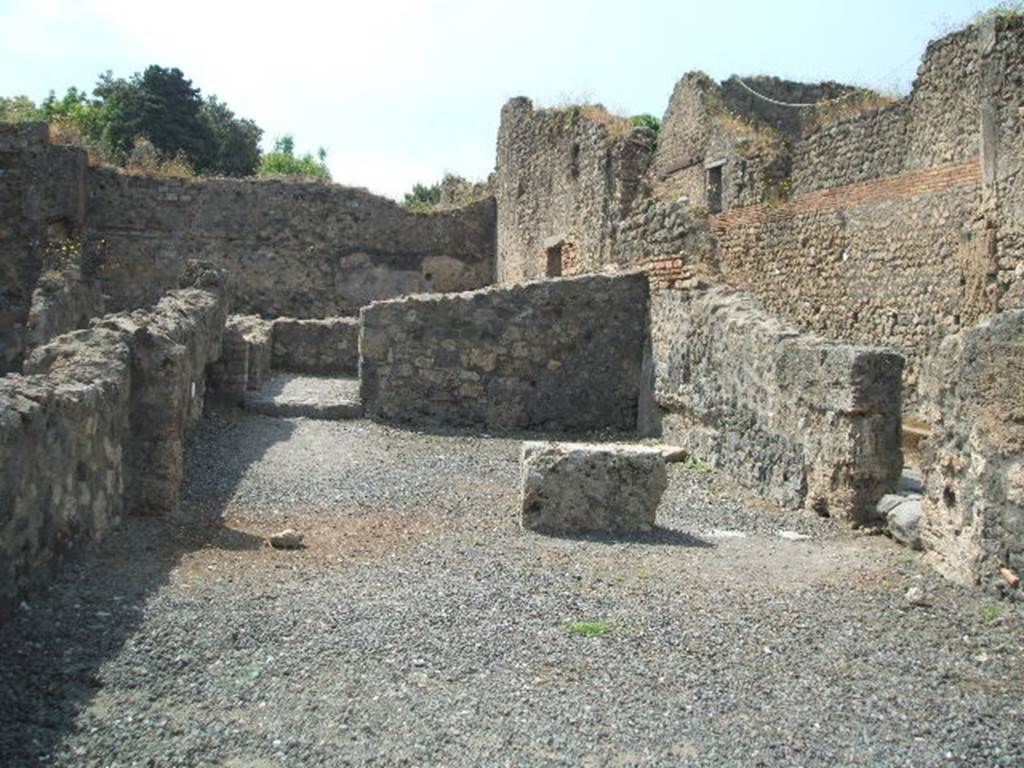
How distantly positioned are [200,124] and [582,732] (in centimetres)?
4015

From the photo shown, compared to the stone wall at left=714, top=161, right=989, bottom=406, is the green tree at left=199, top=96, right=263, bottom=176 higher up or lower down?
higher up

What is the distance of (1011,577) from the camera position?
17.6ft

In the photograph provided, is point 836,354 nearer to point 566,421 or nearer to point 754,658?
point 754,658

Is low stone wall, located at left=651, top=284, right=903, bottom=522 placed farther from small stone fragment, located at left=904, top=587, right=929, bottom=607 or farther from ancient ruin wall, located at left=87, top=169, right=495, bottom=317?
ancient ruin wall, located at left=87, top=169, right=495, bottom=317

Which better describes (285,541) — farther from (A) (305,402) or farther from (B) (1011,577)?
(A) (305,402)

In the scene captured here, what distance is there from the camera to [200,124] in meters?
40.8

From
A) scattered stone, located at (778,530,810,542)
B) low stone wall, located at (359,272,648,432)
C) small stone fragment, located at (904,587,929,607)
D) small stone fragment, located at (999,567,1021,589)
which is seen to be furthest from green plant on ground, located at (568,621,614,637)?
low stone wall, located at (359,272,648,432)

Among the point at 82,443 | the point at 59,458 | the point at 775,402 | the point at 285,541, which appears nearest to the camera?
the point at 59,458

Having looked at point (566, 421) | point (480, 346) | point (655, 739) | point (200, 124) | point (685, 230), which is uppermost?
point (200, 124)

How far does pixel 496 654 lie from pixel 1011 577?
101 inches

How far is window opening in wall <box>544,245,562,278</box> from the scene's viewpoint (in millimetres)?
18734

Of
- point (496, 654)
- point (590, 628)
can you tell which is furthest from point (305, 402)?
point (496, 654)

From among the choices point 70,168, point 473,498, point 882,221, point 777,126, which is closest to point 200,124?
point 70,168

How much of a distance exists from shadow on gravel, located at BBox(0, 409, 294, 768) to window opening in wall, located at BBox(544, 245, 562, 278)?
1198 cm
